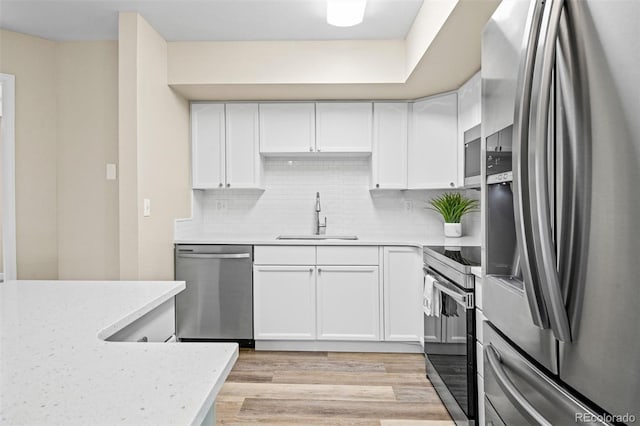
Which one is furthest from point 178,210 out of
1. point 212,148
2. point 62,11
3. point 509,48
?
point 509,48

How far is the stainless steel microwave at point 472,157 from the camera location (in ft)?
9.20

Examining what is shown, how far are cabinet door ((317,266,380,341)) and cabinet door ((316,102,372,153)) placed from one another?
3.62ft

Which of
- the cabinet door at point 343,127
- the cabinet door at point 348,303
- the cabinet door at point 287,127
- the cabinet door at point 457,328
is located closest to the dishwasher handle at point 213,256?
the cabinet door at point 348,303

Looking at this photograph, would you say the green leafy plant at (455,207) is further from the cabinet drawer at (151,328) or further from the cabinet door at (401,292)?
the cabinet drawer at (151,328)

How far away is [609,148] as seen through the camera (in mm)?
630

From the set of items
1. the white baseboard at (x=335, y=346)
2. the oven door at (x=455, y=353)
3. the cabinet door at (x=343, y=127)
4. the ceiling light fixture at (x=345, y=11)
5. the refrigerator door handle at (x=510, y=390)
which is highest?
the ceiling light fixture at (x=345, y=11)

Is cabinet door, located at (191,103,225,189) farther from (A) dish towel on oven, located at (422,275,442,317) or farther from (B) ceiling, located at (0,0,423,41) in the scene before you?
(A) dish towel on oven, located at (422,275,442,317)

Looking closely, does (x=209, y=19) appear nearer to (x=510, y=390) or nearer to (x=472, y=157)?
(x=472, y=157)

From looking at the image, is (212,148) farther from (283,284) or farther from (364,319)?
(364,319)

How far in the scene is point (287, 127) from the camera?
3557 millimetres

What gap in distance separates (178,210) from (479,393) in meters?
2.67

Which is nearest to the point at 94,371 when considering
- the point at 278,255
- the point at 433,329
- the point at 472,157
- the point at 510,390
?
the point at 510,390

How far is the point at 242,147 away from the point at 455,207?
6.53 ft

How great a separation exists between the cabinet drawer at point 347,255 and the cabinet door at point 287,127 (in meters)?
0.95
